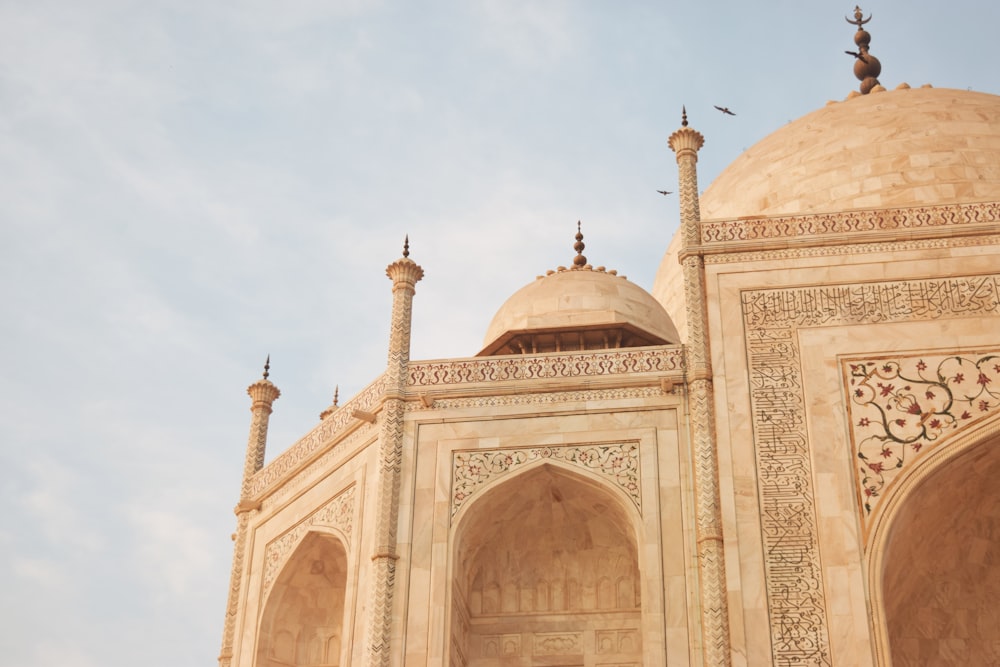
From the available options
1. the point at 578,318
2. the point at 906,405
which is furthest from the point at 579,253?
the point at 906,405

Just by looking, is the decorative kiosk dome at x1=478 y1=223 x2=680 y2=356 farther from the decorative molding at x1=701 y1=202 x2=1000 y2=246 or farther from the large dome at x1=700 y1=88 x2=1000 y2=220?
the decorative molding at x1=701 y1=202 x2=1000 y2=246

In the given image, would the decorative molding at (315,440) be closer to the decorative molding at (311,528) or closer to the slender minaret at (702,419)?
the decorative molding at (311,528)

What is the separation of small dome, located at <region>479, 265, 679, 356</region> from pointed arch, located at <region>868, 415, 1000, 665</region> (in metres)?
3.39

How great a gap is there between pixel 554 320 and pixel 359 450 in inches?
99.5

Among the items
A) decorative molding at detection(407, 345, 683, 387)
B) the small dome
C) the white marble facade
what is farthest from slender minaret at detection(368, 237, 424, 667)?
the small dome

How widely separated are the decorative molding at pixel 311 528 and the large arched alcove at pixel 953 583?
13.9ft

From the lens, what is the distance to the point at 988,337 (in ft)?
34.1

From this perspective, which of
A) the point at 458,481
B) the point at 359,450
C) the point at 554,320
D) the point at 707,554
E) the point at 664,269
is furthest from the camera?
the point at 664,269

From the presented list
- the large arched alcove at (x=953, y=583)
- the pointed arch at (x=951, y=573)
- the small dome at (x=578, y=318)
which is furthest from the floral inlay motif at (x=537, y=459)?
the small dome at (x=578, y=318)

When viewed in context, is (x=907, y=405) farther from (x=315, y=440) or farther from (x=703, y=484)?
(x=315, y=440)

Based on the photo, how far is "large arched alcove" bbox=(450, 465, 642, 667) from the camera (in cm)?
1093

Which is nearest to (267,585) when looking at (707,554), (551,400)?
(551,400)

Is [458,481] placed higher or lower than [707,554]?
higher

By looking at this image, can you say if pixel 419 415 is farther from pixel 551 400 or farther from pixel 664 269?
pixel 664 269
